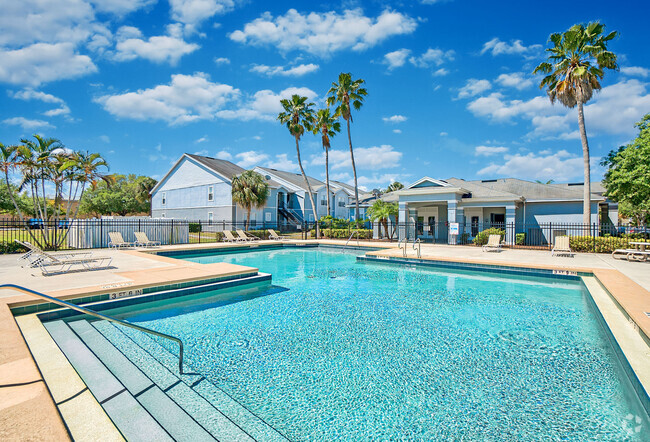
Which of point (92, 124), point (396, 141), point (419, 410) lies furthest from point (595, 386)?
point (92, 124)

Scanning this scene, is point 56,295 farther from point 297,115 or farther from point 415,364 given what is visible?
point 297,115

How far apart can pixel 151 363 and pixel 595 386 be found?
228 inches

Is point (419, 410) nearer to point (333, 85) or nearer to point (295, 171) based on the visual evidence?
point (333, 85)

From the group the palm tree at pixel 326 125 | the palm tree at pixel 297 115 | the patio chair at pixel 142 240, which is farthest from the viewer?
the palm tree at pixel 297 115

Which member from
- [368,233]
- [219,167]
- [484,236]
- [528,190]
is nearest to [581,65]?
[528,190]

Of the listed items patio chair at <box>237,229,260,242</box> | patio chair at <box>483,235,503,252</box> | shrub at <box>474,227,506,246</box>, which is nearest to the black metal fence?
shrub at <box>474,227,506,246</box>

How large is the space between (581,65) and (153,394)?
24269mm

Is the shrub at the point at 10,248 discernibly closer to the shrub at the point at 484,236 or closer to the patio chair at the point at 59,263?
the patio chair at the point at 59,263

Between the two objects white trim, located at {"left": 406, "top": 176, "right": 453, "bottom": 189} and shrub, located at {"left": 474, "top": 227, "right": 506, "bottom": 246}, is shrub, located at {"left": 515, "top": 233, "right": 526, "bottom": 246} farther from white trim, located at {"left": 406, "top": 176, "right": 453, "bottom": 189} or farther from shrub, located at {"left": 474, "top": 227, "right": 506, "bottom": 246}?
white trim, located at {"left": 406, "top": 176, "right": 453, "bottom": 189}

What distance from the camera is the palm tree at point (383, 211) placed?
77.0ft

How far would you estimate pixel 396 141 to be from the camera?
122 ft

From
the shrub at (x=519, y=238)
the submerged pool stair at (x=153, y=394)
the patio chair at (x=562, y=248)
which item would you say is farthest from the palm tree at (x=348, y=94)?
the submerged pool stair at (x=153, y=394)

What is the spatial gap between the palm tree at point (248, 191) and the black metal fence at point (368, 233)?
2452 mm

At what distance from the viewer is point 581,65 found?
1811cm
